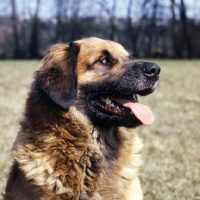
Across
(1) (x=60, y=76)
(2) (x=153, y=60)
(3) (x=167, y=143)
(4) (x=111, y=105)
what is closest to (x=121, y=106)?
(4) (x=111, y=105)

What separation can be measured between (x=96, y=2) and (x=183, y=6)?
935 cm

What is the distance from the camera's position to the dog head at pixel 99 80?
11.3 ft

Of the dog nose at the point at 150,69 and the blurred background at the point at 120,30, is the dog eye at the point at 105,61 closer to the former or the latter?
the dog nose at the point at 150,69

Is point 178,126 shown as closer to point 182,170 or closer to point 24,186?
point 182,170

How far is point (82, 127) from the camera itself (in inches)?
136

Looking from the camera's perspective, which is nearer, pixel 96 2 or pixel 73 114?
pixel 73 114

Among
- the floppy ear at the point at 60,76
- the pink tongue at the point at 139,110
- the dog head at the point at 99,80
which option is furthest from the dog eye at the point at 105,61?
the pink tongue at the point at 139,110

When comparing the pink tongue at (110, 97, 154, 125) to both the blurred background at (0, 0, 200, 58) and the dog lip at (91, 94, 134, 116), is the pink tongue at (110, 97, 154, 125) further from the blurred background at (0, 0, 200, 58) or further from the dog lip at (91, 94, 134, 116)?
the blurred background at (0, 0, 200, 58)

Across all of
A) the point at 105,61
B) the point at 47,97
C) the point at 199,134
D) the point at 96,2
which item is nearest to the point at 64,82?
the point at 47,97

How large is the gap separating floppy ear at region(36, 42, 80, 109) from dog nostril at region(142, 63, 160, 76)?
2.05 feet

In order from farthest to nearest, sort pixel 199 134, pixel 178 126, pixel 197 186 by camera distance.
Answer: pixel 178 126 → pixel 199 134 → pixel 197 186

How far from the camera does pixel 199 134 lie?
7887mm

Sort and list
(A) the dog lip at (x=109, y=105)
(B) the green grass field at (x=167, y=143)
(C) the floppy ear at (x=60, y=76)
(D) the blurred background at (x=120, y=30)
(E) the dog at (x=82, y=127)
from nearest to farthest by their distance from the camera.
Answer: (E) the dog at (x=82, y=127) < (C) the floppy ear at (x=60, y=76) < (A) the dog lip at (x=109, y=105) < (B) the green grass field at (x=167, y=143) < (D) the blurred background at (x=120, y=30)

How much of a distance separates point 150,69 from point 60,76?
0.80m
